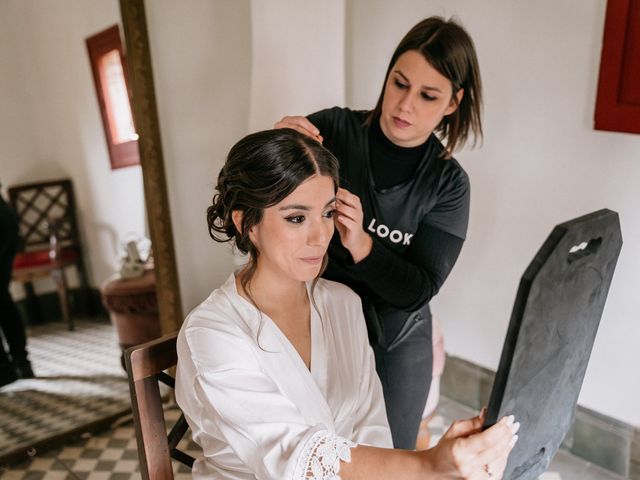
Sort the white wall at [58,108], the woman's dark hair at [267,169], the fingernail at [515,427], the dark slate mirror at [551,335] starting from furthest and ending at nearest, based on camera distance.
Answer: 1. the white wall at [58,108]
2. the woman's dark hair at [267,169]
3. the fingernail at [515,427]
4. the dark slate mirror at [551,335]

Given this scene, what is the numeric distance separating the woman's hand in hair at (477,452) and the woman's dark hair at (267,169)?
22.8 inches

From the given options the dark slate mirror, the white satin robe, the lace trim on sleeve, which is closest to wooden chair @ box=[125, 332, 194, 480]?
the white satin robe

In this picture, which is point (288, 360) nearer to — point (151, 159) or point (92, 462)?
point (151, 159)

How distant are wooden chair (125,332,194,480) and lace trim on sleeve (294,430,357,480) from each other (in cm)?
43

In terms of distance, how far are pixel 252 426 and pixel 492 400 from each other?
1.43 feet

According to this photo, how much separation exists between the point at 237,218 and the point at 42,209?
3.83ft

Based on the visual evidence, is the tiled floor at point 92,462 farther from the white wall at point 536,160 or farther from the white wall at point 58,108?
the white wall at point 536,160

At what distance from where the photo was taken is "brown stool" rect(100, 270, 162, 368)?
240cm

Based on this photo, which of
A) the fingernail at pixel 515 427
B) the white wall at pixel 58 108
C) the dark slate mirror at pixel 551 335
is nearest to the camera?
the dark slate mirror at pixel 551 335

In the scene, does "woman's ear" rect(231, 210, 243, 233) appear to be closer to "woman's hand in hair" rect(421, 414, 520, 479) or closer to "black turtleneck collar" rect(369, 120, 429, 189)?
"black turtleneck collar" rect(369, 120, 429, 189)

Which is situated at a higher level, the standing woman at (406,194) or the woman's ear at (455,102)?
the woman's ear at (455,102)

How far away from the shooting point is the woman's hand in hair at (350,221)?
1.31 metres

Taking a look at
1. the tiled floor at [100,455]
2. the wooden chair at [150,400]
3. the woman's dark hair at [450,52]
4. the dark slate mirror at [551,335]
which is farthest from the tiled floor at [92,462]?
the woman's dark hair at [450,52]

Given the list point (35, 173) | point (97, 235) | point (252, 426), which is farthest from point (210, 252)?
point (252, 426)
